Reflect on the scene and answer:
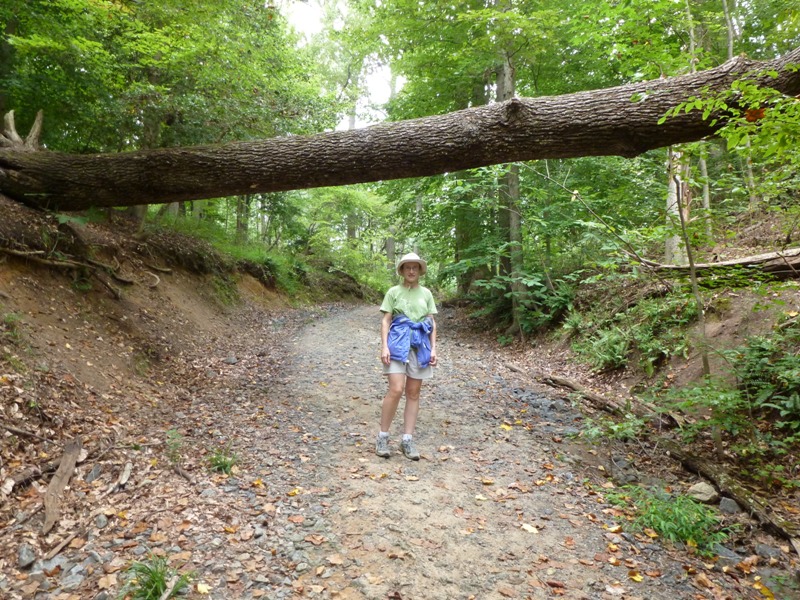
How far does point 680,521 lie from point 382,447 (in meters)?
2.48

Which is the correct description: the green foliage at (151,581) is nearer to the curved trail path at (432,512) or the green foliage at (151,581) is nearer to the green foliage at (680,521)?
the curved trail path at (432,512)

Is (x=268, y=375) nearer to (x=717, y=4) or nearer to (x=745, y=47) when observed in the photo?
(x=717, y=4)

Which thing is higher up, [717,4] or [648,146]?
[717,4]

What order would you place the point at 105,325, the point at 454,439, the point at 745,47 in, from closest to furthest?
the point at 454,439 → the point at 105,325 → the point at 745,47

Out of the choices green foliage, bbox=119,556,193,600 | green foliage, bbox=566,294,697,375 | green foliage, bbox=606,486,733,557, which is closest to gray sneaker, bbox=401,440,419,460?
green foliage, bbox=606,486,733,557

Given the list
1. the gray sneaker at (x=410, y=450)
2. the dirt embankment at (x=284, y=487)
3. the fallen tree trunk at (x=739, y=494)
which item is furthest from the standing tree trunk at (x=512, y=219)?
the gray sneaker at (x=410, y=450)

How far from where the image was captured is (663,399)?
17.0ft

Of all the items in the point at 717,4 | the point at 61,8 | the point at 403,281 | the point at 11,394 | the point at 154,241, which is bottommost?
the point at 11,394

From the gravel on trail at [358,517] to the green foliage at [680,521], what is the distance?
17 cm

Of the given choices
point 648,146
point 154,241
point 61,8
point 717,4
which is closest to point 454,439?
point 648,146

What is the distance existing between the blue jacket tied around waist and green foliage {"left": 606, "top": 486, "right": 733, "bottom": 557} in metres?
2.07

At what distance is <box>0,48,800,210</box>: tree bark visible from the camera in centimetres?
486

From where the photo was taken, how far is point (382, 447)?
4398 millimetres

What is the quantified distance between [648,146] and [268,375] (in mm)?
5836
